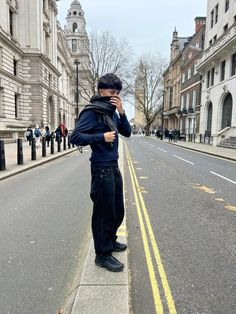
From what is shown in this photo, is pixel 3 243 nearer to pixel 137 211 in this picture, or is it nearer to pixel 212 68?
pixel 137 211

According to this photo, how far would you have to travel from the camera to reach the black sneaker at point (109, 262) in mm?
3131

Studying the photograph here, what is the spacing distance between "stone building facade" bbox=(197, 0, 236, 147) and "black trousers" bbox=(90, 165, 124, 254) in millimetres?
26359

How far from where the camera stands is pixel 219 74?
31.6 metres

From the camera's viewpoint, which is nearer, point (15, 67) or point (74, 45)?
point (15, 67)

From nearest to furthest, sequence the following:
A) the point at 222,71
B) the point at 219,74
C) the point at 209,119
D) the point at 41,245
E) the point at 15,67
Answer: the point at 41,245 < the point at 222,71 < the point at 219,74 < the point at 209,119 < the point at 15,67

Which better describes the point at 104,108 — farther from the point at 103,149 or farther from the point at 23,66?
the point at 23,66

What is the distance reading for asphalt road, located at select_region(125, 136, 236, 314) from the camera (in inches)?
108

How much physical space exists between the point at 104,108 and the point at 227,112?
29.6 meters

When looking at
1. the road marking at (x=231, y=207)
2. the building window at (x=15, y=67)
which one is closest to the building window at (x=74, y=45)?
the building window at (x=15, y=67)

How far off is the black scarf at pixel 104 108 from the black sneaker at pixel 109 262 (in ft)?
4.77

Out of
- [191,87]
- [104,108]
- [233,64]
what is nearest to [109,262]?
[104,108]

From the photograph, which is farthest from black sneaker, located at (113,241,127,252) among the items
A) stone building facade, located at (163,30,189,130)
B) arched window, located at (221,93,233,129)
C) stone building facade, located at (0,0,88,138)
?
stone building facade, located at (163,30,189,130)

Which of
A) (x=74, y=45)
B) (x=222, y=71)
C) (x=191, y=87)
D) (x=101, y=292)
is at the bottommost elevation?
(x=101, y=292)

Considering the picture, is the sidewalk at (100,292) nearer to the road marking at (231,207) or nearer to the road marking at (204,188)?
the road marking at (231,207)
